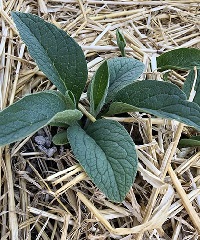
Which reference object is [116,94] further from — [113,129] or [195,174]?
[195,174]

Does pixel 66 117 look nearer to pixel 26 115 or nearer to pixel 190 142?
pixel 26 115

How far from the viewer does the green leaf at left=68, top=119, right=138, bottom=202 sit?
0.75m

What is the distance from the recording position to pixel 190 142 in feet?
3.01

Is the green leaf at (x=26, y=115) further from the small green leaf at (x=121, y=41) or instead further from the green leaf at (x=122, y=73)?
the small green leaf at (x=121, y=41)

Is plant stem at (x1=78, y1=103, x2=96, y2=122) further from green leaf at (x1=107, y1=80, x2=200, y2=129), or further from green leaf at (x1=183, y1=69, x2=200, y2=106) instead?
green leaf at (x1=183, y1=69, x2=200, y2=106)

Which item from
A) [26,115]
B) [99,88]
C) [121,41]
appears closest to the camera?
[26,115]

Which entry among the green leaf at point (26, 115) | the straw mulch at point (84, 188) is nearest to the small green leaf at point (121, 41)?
the straw mulch at point (84, 188)

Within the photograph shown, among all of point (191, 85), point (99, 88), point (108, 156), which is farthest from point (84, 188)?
point (191, 85)

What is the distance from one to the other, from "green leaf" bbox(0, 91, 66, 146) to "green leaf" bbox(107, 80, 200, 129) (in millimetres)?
135

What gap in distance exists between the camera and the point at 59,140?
2.81ft

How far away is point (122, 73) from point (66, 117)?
20cm

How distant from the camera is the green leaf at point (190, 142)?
0.91 metres

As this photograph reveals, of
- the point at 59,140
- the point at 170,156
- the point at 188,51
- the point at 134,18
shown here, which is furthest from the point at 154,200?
the point at 134,18

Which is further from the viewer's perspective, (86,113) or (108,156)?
(86,113)
